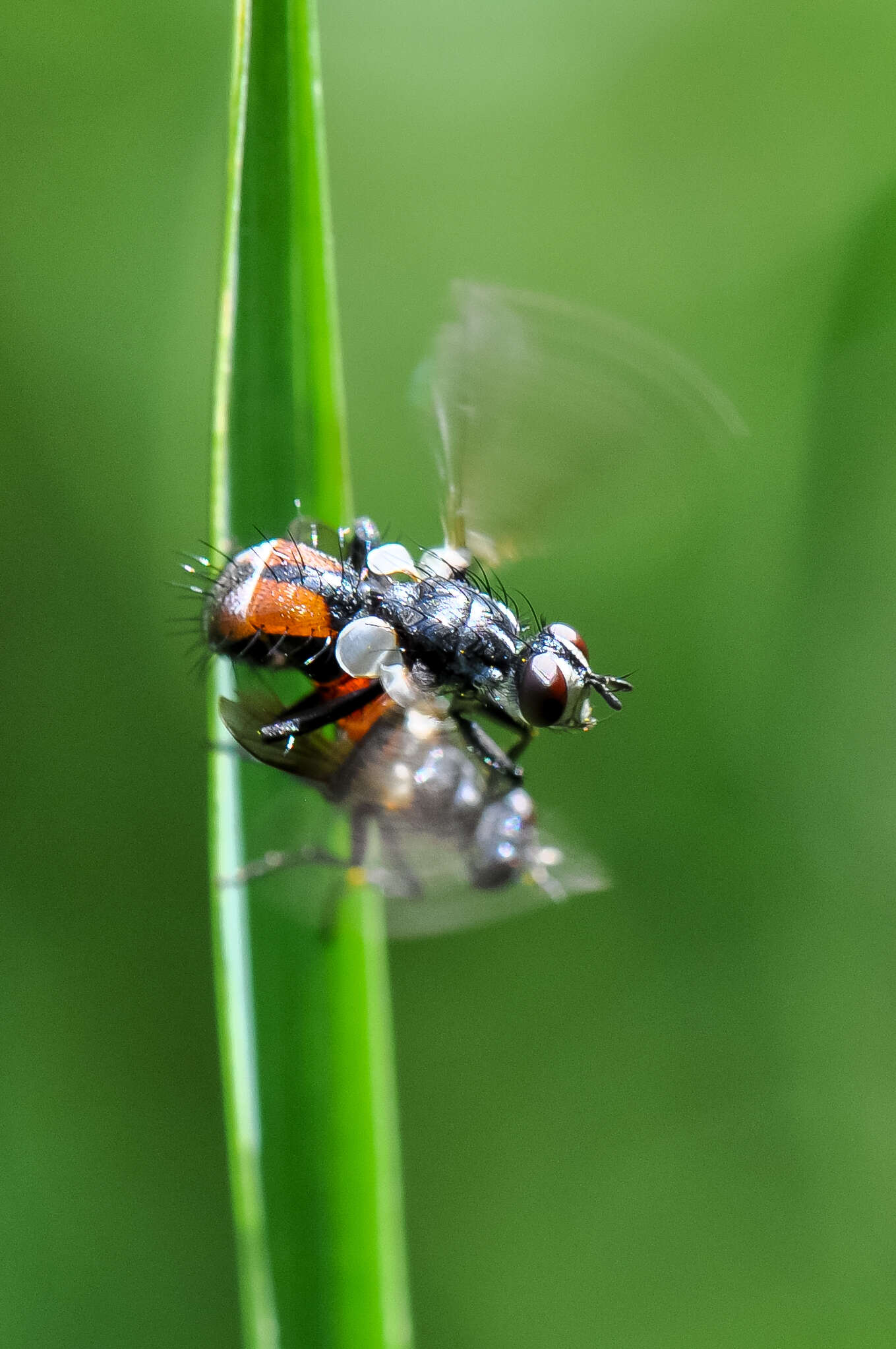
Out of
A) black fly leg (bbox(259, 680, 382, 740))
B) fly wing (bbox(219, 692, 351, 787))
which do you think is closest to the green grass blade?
fly wing (bbox(219, 692, 351, 787))

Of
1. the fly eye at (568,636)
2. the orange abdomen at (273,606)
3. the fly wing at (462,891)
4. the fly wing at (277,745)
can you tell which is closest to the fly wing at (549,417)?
the fly eye at (568,636)

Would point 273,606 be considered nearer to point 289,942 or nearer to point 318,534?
point 318,534

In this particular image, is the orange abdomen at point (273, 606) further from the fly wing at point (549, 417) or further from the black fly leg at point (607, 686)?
the black fly leg at point (607, 686)

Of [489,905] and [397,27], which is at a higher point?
[397,27]

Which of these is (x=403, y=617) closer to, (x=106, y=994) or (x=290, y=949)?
(x=290, y=949)

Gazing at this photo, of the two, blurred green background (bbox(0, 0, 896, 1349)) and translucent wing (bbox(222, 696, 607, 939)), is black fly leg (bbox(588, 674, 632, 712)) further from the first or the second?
blurred green background (bbox(0, 0, 896, 1349))

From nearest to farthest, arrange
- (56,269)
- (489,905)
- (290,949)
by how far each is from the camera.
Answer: (290,949) → (489,905) → (56,269)

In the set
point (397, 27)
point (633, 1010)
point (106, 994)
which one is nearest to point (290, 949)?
point (106, 994)

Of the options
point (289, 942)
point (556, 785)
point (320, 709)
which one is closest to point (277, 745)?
point (320, 709)

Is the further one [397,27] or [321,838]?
[397,27]
